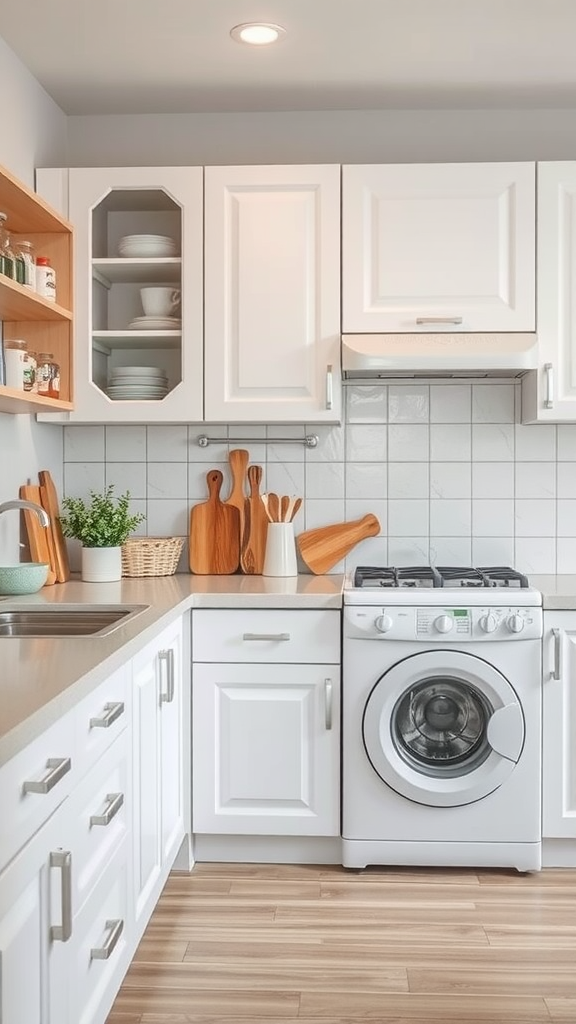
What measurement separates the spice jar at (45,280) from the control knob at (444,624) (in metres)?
1.50

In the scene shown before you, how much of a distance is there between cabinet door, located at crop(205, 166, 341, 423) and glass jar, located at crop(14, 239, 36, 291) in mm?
594

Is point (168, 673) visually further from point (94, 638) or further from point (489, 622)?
point (489, 622)

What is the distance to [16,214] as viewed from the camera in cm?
295

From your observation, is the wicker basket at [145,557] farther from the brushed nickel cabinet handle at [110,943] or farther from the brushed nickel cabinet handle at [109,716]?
the brushed nickel cabinet handle at [110,943]

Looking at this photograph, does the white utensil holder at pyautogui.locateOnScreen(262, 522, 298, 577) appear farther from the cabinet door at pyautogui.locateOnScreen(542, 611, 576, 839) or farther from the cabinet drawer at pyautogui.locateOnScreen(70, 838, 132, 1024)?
the cabinet drawer at pyautogui.locateOnScreen(70, 838, 132, 1024)

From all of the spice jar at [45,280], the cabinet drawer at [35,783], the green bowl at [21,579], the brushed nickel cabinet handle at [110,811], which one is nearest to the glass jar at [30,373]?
the spice jar at [45,280]

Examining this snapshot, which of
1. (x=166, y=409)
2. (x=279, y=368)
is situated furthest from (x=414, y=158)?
(x=166, y=409)

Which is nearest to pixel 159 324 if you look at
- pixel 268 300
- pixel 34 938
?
pixel 268 300

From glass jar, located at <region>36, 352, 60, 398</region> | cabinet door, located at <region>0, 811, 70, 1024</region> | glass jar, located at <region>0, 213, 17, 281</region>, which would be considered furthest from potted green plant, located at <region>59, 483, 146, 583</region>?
cabinet door, located at <region>0, 811, 70, 1024</region>

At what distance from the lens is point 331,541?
357 centimetres

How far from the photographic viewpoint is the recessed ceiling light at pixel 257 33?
2.88 meters

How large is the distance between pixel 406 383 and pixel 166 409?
34.3 inches

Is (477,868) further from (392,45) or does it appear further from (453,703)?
(392,45)

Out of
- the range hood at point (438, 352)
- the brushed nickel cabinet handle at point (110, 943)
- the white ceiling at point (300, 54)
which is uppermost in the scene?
the white ceiling at point (300, 54)
